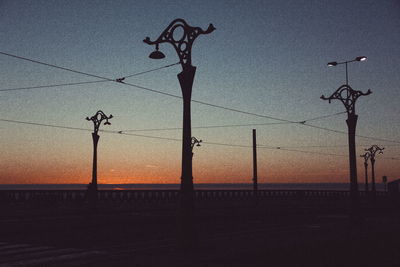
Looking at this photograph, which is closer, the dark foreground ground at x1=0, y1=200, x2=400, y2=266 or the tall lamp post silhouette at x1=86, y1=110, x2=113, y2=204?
the dark foreground ground at x1=0, y1=200, x2=400, y2=266

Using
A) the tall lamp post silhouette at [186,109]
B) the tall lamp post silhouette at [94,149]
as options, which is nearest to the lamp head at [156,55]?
the tall lamp post silhouette at [186,109]

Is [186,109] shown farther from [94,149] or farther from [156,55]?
[94,149]

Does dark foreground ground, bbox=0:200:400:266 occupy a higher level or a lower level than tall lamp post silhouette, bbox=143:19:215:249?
lower

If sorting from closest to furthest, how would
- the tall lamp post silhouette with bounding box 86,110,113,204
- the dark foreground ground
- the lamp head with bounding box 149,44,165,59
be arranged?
the dark foreground ground
the lamp head with bounding box 149,44,165,59
the tall lamp post silhouette with bounding box 86,110,113,204

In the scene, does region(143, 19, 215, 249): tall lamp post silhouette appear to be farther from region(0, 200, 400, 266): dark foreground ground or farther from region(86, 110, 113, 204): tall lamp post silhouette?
region(86, 110, 113, 204): tall lamp post silhouette

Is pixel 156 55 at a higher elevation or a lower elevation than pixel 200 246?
higher

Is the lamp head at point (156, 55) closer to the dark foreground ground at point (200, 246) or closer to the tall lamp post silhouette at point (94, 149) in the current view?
the dark foreground ground at point (200, 246)

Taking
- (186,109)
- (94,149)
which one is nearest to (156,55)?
(186,109)

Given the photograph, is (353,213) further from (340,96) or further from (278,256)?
(278,256)

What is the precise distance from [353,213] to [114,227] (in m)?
11.2

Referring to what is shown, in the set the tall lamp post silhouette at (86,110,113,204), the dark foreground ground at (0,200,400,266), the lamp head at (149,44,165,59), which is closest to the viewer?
the dark foreground ground at (0,200,400,266)

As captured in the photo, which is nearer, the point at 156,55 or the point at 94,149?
the point at 156,55

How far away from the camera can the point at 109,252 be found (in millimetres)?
12484

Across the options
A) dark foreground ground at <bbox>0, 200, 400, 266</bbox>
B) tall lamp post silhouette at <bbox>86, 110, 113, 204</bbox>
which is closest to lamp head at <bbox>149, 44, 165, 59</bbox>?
dark foreground ground at <bbox>0, 200, 400, 266</bbox>
